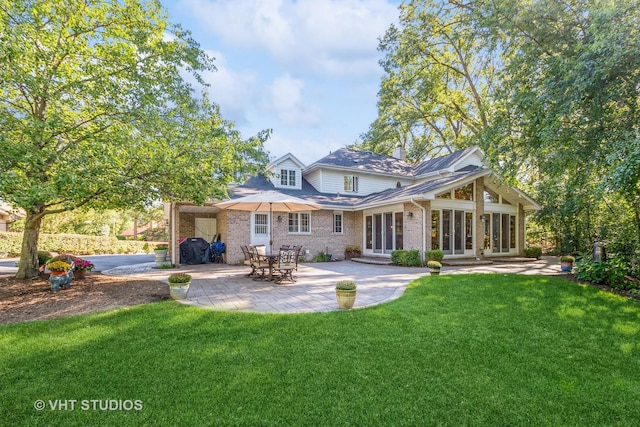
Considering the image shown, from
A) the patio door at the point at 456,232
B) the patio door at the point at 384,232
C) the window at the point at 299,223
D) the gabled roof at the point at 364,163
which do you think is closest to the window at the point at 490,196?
the patio door at the point at 456,232

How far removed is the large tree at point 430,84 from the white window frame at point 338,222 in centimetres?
821

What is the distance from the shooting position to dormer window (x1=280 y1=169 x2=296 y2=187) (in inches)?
703

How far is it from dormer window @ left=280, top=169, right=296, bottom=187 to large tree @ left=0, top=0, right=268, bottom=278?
8.05 meters

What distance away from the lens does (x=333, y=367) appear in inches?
145

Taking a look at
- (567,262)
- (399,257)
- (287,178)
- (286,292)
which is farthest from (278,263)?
(567,262)

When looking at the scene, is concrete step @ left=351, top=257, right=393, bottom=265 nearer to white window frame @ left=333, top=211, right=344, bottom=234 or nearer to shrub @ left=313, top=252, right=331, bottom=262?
shrub @ left=313, top=252, right=331, bottom=262

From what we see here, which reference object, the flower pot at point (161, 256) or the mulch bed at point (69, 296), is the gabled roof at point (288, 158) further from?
the mulch bed at point (69, 296)

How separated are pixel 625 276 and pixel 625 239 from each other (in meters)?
1.68

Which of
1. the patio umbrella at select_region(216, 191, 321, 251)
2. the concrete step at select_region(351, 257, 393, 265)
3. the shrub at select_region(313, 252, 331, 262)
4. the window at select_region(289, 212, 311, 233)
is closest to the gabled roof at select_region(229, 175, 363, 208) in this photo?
the window at select_region(289, 212, 311, 233)

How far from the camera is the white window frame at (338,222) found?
16922mm

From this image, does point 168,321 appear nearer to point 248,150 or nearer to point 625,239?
point 248,150

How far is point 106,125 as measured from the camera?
27.2 feet

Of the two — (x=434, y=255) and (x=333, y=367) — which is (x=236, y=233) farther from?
(x=333, y=367)

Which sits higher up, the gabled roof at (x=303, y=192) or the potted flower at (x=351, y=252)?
the gabled roof at (x=303, y=192)
